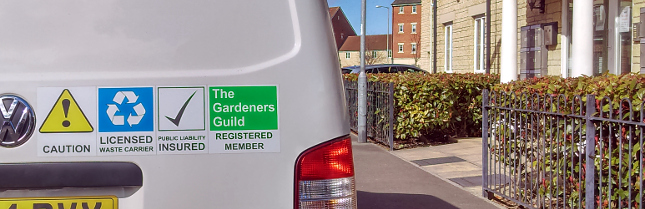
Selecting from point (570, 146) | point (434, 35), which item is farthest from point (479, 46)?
point (570, 146)

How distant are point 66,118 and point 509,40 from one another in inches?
414

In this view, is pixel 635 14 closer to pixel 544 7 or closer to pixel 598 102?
pixel 544 7

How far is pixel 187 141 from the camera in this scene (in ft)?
6.96

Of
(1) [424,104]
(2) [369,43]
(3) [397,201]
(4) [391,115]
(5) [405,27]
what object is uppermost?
(5) [405,27]

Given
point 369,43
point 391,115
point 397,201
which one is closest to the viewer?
point 397,201

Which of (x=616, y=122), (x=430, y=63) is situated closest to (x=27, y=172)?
(x=616, y=122)

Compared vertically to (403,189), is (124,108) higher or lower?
higher

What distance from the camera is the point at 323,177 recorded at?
2191 mm

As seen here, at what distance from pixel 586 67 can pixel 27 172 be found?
909 centimetres

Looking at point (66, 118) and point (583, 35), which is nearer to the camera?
point (66, 118)

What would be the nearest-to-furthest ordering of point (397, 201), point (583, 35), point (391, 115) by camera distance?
point (397, 201) < point (583, 35) < point (391, 115)

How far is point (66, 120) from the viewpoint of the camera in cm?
207

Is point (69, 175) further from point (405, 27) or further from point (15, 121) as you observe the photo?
point (405, 27)

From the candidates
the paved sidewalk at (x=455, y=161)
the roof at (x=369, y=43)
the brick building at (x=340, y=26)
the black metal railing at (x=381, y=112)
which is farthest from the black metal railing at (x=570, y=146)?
the brick building at (x=340, y=26)
